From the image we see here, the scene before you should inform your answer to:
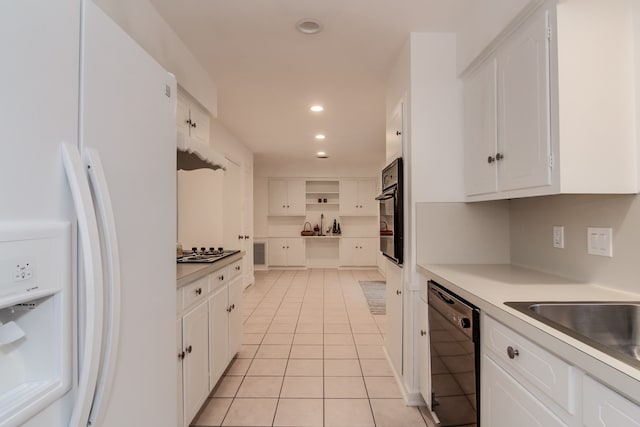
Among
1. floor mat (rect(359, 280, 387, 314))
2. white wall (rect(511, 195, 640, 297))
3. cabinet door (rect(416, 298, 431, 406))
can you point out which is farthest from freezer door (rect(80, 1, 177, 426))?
floor mat (rect(359, 280, 387, 314))

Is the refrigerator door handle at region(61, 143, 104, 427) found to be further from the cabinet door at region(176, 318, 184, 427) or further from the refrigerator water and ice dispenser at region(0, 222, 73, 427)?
Answer: the cabinet door at region(176, 318, 184, 427)

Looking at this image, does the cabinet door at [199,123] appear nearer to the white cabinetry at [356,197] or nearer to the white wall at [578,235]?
the white wall at [578,235]

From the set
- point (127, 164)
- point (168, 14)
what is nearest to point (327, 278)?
point (168, 14)

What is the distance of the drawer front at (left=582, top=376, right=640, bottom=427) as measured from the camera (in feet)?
2.26

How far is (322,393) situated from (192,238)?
1808mm

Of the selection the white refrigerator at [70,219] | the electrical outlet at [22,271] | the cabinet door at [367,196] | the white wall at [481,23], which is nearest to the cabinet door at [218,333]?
the white refrigerator at [70,219]

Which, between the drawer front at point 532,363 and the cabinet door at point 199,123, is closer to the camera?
the drawer front at point 532,363

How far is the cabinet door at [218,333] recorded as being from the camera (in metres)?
2.07

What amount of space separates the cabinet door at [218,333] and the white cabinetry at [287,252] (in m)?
5.15

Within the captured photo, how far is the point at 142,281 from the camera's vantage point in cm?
104

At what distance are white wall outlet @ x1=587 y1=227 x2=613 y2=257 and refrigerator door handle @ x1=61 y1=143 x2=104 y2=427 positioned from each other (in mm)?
1908

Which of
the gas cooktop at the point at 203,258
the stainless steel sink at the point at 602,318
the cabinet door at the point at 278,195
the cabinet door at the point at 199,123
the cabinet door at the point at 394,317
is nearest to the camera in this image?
the stainless steel sink at the point at 602,318

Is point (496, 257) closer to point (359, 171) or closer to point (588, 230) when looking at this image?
point (588, 230)

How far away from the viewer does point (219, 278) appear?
2242 mm
